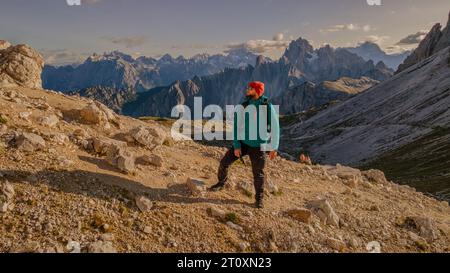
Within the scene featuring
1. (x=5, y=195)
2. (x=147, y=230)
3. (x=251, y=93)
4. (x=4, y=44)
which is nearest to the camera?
(x=5, y=195)

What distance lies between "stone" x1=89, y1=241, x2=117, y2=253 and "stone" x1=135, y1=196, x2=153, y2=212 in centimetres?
208

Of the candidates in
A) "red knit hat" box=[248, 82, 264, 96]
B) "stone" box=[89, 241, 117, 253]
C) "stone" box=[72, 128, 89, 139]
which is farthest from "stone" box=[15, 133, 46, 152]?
"red knit hat" box=[248, 82, 264, 96]

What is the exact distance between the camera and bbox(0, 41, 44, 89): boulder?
2975 cm

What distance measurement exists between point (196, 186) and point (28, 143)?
598 centimetres

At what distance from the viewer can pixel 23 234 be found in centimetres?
1032

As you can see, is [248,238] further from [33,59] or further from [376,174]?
[33,59]

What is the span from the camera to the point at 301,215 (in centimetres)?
1452

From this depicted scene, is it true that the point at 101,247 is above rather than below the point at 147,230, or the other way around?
above

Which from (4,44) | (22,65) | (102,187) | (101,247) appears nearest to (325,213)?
(102,187)

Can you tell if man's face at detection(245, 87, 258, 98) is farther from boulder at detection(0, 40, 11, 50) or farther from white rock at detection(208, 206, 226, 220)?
boulder at detection(0, 40, 11, 50)

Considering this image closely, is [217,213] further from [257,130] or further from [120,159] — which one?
[120,159]

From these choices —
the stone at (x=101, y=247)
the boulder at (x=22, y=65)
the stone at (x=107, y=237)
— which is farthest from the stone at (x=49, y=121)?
the boulder at (x=22, y=65)
